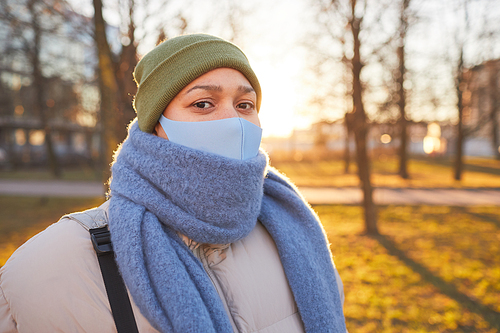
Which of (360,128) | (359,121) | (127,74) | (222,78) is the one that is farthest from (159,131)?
(360,128)

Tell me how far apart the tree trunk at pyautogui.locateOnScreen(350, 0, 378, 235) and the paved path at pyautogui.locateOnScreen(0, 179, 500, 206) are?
13.0 ft

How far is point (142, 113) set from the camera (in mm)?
1456

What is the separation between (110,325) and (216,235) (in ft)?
1.53

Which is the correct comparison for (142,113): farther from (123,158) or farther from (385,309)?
(385,309)

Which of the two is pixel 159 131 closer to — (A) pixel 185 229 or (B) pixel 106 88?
(A) pixel 185 229

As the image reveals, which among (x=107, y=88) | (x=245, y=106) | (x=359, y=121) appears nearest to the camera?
(x=245, y=106)

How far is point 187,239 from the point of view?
51.1 inches

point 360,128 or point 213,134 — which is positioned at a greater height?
point 360,128

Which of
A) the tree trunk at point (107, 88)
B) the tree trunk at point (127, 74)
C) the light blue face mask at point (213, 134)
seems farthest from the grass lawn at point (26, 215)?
the light blue face mask at point (213, 134)

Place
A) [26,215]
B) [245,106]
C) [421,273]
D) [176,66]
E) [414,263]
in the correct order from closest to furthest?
[176,66] < [245,106] < [421,273] < [414,263] < [26,215]

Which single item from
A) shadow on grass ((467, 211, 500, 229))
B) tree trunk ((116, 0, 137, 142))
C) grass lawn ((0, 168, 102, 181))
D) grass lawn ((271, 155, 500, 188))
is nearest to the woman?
tree trunk ((116, 0, 137, 142))

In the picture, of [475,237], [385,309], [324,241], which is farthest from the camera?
[475,237]

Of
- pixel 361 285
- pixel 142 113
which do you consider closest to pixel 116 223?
pixel 142 113

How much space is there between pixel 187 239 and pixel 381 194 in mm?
12197
